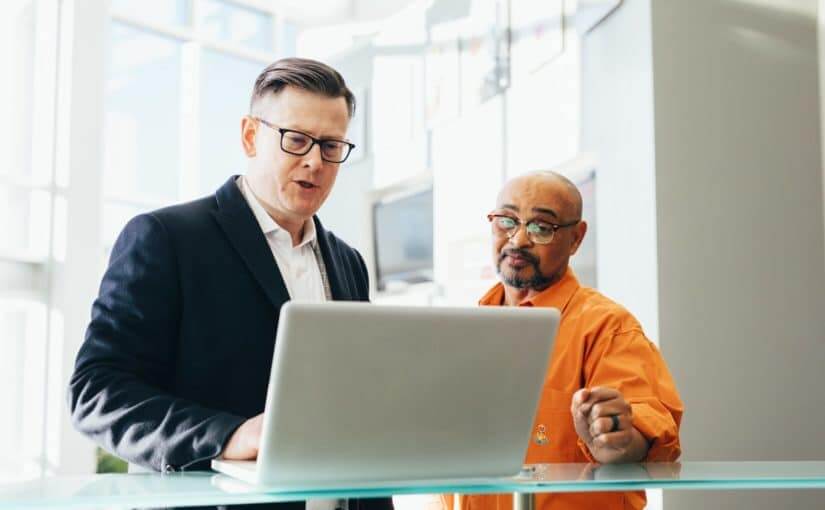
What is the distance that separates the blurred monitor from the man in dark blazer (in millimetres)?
4502

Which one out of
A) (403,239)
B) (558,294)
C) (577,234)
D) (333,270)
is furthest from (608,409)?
(403,239)

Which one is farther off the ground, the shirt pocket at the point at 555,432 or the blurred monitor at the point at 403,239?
the blurred monitor at the point at 403,239

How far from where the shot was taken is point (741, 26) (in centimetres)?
373

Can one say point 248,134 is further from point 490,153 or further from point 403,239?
point 403,239

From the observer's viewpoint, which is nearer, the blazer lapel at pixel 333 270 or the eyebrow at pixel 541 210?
the blazer lapel at pixel 333 270

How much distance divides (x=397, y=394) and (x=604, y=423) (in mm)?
506

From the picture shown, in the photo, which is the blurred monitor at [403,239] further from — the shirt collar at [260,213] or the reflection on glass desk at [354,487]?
the reflection on glass desk at [354,487]

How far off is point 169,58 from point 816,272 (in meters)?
7.07

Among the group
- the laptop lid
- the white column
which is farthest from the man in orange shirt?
the white column

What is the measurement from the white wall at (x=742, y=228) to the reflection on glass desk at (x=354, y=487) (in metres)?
2.17

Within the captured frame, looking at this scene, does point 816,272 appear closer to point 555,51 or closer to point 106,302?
point 555,51

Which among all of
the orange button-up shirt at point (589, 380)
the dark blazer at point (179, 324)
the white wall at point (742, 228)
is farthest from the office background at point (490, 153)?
the dark blazer at point (179, 324)

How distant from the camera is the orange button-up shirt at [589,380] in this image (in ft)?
6.63

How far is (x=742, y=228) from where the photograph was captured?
370cm
